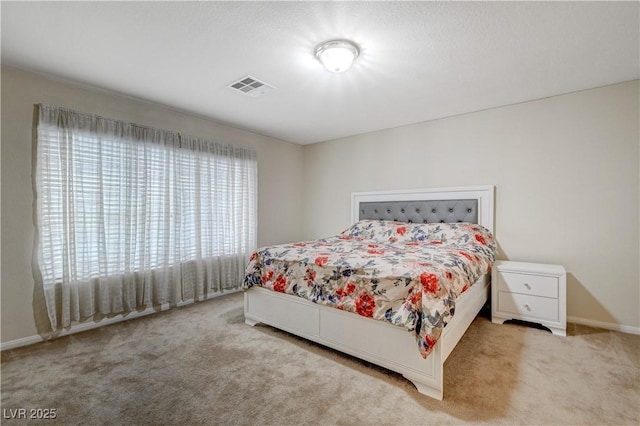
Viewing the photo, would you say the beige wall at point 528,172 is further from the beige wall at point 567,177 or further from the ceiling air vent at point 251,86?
the ceiling air vent at point 251,86

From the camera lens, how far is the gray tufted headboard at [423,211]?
3232 millimetres

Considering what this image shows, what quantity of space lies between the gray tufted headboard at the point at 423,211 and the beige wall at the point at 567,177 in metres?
0.25

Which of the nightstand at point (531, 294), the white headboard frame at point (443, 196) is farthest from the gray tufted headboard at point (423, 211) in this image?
the nightstand at point (531, 294)

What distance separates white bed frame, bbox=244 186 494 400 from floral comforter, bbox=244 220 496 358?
0.32 feet

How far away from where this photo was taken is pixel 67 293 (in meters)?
2.42

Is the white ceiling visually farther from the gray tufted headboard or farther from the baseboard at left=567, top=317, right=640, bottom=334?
the baseboard at left=567, top=317, right=640, bottom=334

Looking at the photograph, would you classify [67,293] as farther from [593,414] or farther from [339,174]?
[593,414]

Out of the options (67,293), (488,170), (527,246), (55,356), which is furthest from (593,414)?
(67,293)

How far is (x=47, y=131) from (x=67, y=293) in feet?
4.54

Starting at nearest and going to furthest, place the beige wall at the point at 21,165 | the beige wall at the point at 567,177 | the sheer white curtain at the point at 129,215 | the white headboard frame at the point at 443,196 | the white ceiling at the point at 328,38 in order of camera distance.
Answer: the white ceiling at the point at 328,38, the beige wall at the point at 21,165, the sheer white curtain at the point at 129,215, the beige wall at the point at 567,177, the white headboard frame at the point at 443,196

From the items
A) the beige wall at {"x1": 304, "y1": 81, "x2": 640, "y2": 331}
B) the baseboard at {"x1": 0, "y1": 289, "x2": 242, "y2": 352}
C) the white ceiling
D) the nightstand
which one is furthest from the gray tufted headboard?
the baseboard at {"x1": 0, "y1": 289, "x2": 242, "y2": 352}

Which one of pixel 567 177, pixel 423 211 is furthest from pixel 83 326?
pixel 567 177

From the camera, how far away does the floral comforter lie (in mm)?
1635

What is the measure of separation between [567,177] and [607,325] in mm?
1402
